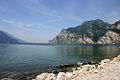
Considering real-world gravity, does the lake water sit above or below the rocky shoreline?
below

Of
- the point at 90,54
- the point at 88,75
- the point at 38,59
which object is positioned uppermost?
the point at 88,75

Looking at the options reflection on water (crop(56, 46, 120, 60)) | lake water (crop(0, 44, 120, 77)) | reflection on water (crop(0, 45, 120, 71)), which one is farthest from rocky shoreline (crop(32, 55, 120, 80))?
reflection on water (crop(56, 46, 120, 60))

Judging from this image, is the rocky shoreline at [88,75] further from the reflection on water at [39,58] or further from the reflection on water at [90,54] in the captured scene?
the reflection on water at [90,54]

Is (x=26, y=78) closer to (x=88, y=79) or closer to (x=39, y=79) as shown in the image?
(x=39, y=79)

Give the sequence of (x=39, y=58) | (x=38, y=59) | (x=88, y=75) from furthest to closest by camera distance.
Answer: (x=39, y=58), (x=38, y=59), (x=88, y=75)

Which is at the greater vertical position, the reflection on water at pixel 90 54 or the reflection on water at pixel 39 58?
the reflection on water at pixel 39 58

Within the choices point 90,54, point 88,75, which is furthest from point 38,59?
point 90,54

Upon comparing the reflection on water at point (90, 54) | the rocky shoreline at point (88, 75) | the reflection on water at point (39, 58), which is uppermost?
the rocky shoreline at point (88, 75)

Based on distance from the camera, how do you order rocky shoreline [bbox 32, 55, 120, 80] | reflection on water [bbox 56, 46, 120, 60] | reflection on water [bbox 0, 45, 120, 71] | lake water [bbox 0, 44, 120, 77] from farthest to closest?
reflection on water [bbox 56, 46, 120, 60] < reflection on water [bbox 0, 45, 120, 71] < lake water [bbox 0, 44, 120, 77] < rocky shoreline [bbox 32, 55, 120, 80]

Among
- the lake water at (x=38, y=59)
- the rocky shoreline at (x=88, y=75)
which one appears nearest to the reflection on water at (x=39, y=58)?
the lake water at (x=38, y=59)

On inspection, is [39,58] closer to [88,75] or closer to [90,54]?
[88,75]

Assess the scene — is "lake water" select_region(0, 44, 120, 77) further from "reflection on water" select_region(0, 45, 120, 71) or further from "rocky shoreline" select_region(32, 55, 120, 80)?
"rocky shoreline" select_region(32, 55, 120, 80)

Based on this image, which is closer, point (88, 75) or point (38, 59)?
point (88, 75)

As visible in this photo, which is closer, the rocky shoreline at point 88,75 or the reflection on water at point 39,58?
the rocky shoreline at point 88,75
